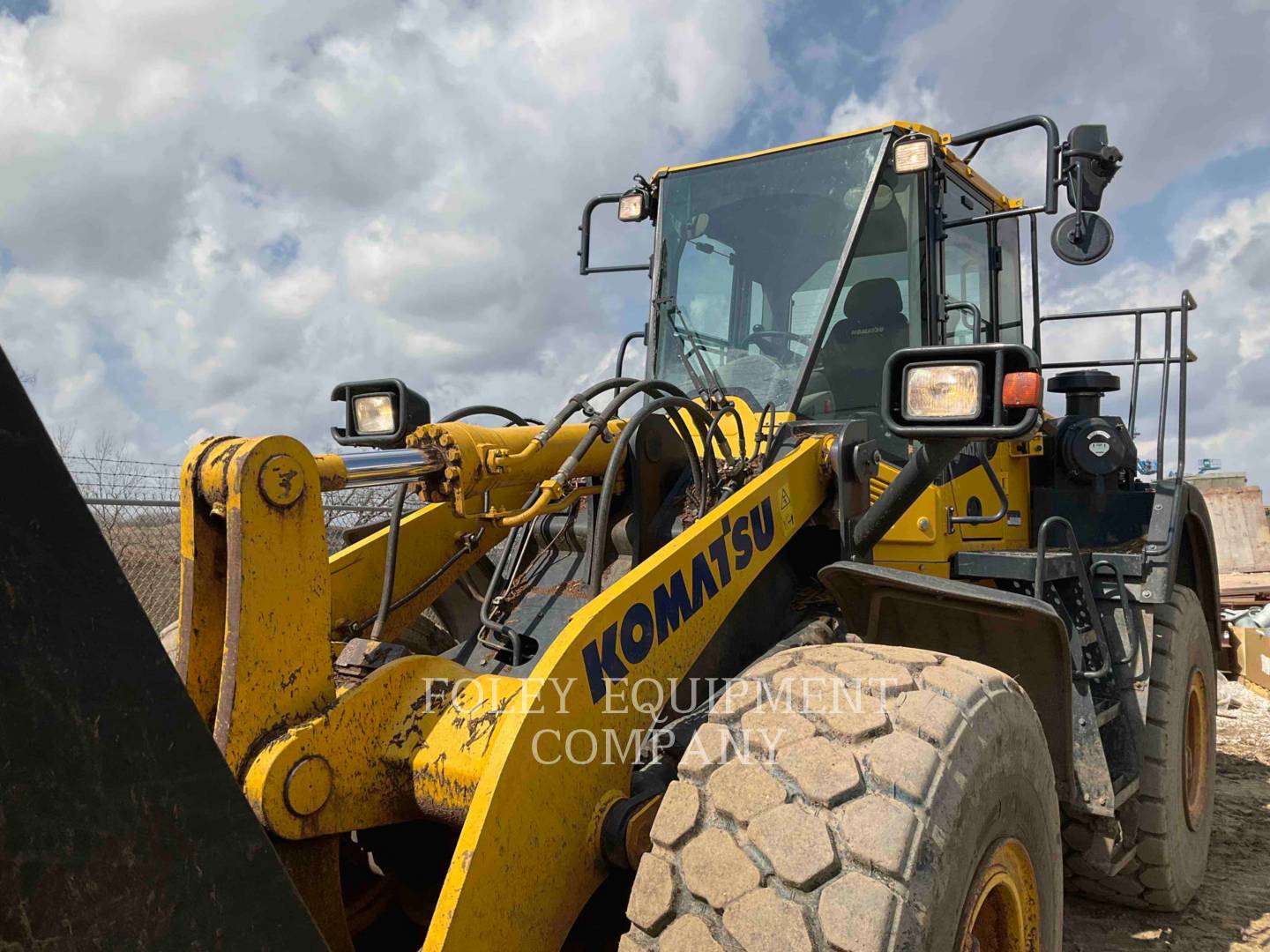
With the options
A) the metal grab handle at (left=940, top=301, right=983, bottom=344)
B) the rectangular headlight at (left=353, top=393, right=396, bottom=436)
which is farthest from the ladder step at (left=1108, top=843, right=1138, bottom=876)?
the rectangular headlight at (left=353, top=393, right=396, bottom=436)

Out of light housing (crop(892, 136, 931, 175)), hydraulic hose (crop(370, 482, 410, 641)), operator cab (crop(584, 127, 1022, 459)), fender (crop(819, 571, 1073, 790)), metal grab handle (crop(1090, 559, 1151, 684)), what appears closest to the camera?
fender (crop(819, 571, 1073, 790))

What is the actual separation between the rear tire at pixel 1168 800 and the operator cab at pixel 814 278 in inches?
60.0

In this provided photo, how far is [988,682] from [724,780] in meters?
0.75

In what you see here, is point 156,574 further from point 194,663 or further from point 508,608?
point 194,663

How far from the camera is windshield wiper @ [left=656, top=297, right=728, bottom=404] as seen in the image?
4121mm

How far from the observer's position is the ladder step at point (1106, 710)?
12.5 ft

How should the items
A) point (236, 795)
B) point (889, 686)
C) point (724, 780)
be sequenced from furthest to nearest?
point (889, 686), point (724, 780), point (236, 795)

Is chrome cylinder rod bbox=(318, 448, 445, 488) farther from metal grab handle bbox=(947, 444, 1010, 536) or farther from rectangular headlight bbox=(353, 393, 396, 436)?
metal grab handle bbox=(947, 444, 1010, 536)

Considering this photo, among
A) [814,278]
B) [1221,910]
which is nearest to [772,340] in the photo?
[814,278]

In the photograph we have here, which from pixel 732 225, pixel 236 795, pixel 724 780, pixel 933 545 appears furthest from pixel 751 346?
pixel 236 795

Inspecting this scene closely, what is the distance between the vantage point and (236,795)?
1461mm

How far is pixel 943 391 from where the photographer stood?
2.41 meters

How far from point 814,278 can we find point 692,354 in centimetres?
62

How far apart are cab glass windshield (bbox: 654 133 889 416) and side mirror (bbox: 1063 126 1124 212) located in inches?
25.2
